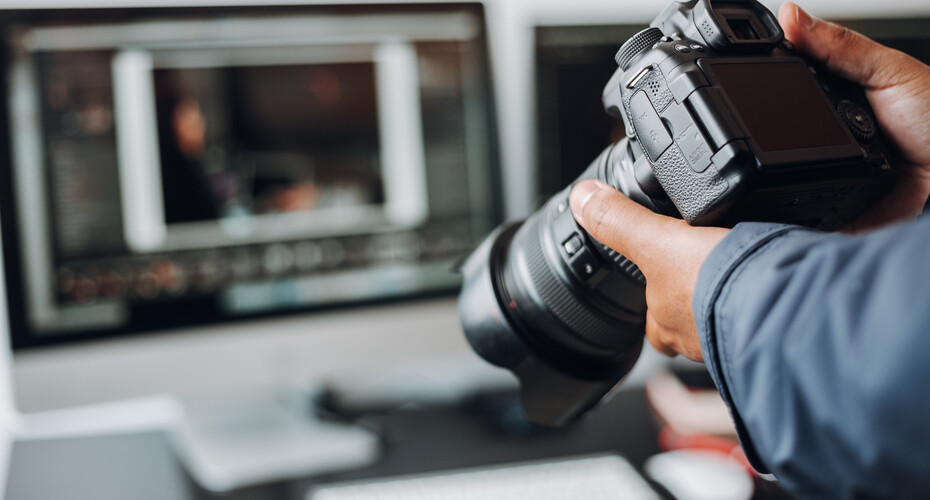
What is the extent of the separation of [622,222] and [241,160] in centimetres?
50

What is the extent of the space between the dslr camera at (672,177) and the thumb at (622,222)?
0.05ft

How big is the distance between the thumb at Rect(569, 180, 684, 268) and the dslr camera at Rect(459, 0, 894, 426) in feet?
0.05

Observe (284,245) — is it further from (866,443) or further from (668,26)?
(866,443)

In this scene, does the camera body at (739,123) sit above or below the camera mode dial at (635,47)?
below

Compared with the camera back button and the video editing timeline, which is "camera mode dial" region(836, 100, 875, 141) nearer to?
the camera back button

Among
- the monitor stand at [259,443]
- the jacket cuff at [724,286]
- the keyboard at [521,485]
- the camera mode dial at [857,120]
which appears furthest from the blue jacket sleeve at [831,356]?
the monitor stand at [259,443]

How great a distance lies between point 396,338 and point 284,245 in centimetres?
16

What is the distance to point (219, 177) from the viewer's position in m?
0.77

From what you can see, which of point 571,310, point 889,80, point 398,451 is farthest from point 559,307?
→ point 398,451

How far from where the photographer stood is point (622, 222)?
1.33ft

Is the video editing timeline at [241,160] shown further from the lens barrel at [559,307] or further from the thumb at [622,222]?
the thumb at [622,222]

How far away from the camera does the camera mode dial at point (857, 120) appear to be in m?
0.40

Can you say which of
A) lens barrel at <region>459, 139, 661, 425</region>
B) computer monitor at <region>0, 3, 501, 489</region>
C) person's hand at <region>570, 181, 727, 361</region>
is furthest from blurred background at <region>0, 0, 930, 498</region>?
person's hand at <region>570, 181, 727, 361</region>

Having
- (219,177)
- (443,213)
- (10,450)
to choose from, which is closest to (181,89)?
(219,177)
